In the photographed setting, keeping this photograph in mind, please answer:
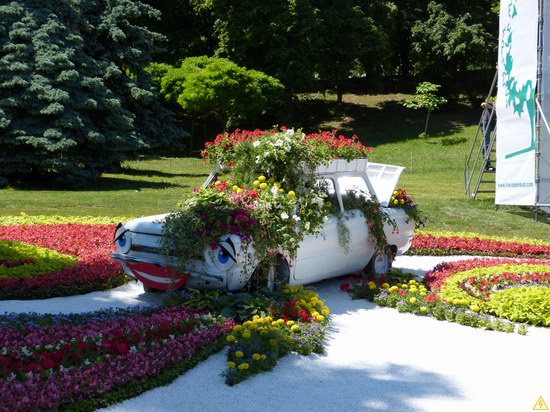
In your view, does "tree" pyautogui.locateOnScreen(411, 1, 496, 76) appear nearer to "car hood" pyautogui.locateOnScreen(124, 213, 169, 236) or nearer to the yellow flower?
"car hood" pyautogui.locateOnScreen(124, 213, 169, 236)

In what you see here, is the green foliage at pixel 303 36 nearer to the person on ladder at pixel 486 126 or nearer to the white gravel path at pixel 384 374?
the person on ladder at pixel 486 126

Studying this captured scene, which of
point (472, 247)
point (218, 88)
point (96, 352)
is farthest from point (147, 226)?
point (218, 88)

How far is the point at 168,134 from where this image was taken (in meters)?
28.8

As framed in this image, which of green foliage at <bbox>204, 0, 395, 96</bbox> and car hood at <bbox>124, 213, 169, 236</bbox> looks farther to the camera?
green foliage at <bbox>204, 0, 395, 96</bbox>

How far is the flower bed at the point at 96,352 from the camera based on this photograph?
16.8 feet

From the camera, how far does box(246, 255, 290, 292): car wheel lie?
27.5 ft

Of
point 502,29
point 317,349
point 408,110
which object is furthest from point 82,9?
point 408,110

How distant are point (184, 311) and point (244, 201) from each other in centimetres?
161

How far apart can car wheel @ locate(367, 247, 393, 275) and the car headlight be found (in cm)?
A: 343

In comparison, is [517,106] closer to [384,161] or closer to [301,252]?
[301,252]

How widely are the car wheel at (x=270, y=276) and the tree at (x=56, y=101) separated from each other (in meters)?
15.0

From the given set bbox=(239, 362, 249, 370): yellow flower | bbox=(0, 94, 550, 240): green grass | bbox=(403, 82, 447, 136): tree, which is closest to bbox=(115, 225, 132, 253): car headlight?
bbox=(0, 94, 550, 240): green grass

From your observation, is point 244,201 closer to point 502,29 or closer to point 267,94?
point 502,29

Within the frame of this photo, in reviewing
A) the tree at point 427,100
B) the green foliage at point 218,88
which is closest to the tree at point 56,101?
the green foliage at point 218,88
